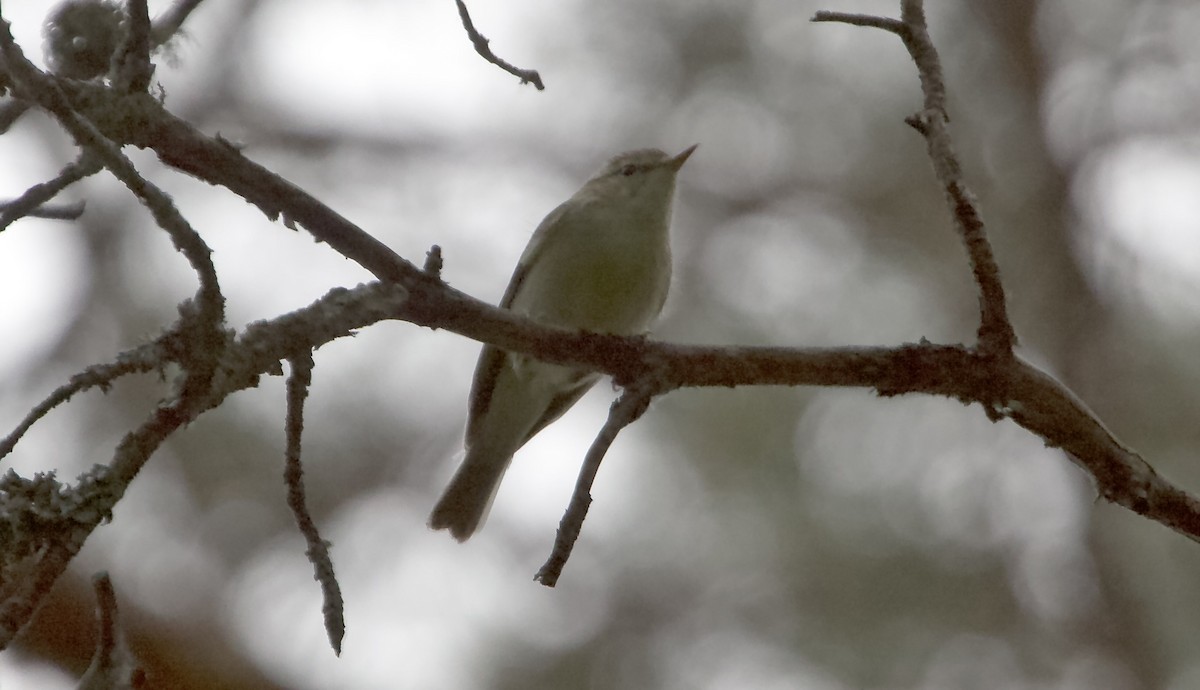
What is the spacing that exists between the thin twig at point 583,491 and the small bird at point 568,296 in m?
1.39

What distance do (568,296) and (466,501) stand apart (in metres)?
0.64

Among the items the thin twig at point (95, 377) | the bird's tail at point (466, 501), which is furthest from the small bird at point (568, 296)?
the thin twig at point (95, 377)

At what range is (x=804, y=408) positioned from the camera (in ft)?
15.0

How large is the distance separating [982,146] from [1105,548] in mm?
1540

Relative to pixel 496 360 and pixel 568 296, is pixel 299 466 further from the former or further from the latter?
pixel 496 360

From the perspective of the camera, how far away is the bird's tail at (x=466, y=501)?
3359 mm

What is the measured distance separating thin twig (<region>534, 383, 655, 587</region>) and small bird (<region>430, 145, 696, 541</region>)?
139cm

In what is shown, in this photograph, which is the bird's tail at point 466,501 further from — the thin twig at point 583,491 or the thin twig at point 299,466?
the thin twig at point 299,466

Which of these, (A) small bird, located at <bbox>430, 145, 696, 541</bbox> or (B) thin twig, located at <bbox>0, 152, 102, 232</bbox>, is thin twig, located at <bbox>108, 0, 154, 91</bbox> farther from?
(A) small bird, located at <bbox>430, 145, 696, 541</bbox>

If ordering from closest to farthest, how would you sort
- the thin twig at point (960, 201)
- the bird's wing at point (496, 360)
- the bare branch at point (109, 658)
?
the bare branch at point (109, 658) → the thin twig at point (960, 201) → the bird's wing at point (496, 360)

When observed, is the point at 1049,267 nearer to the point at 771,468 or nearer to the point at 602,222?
the point at 771,468

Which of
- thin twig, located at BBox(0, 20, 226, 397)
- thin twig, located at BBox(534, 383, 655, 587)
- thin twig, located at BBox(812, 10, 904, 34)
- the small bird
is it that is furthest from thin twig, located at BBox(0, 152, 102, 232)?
the small bird

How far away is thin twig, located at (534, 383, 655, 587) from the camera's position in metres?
1.48

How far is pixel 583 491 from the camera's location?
155 centimetres
